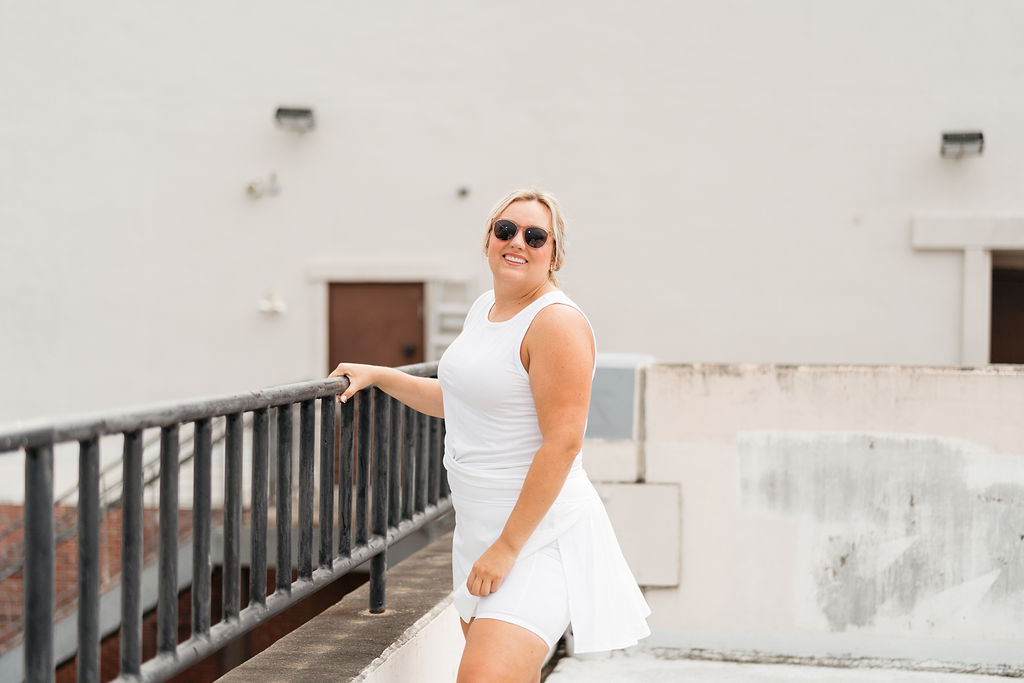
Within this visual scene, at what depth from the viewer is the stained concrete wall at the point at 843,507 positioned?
498cm

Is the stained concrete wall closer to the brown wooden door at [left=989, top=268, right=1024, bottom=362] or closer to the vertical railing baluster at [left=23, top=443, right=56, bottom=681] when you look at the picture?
the vertical railing baluster at [left=23, top=443, right=56, bottom=681]

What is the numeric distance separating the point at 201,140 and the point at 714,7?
238 inches

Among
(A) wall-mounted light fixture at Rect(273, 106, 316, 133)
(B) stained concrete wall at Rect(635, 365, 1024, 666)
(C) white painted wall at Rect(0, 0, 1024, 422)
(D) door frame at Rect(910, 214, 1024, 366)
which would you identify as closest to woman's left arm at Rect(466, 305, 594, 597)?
(B) stained concrete wall at Rect(635, 365, 1024, 666)

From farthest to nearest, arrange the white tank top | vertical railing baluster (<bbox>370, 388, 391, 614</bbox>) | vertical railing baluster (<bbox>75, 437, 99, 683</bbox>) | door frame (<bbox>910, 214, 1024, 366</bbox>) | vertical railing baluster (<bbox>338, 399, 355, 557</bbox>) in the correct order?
door frame (<bbox>910, 214, 1024, 366</bbox>) < vertical railing baluster (<bbox>370, 388, 391, 614</bbox>) < vertical railing baluster (<bbox>338, 399, 355, 557</bbox>) < the white tank top < vertical railing baluster (<bbox>75, 437, 99, 683</bbox>)

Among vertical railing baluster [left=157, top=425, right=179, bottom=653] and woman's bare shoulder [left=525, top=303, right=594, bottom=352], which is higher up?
woman's bare shoulder [left=525, top=303, right=594, bottom=352]

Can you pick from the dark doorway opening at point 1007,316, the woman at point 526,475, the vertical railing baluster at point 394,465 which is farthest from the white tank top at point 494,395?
the dark doorway opening at point 1007,316

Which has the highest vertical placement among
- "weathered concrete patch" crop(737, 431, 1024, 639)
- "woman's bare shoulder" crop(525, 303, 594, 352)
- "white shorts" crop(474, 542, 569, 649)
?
"woman's bare shoulder" crop(525, 303, 594, 352)

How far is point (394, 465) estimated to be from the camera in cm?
363

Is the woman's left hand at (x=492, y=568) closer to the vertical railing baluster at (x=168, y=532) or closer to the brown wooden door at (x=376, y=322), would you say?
the vertical railing baluster at (x=168, y=532)

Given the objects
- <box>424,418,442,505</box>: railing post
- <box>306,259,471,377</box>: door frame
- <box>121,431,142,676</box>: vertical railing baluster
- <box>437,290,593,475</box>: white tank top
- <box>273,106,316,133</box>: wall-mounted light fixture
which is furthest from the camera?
<box>306,259,471,377</box>: door frame

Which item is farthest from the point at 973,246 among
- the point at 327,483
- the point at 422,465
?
the point at 327,483

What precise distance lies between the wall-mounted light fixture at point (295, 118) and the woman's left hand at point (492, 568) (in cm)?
1070

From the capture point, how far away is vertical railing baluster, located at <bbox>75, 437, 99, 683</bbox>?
74.7 inches

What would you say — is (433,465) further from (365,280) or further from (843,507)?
(365,280)
